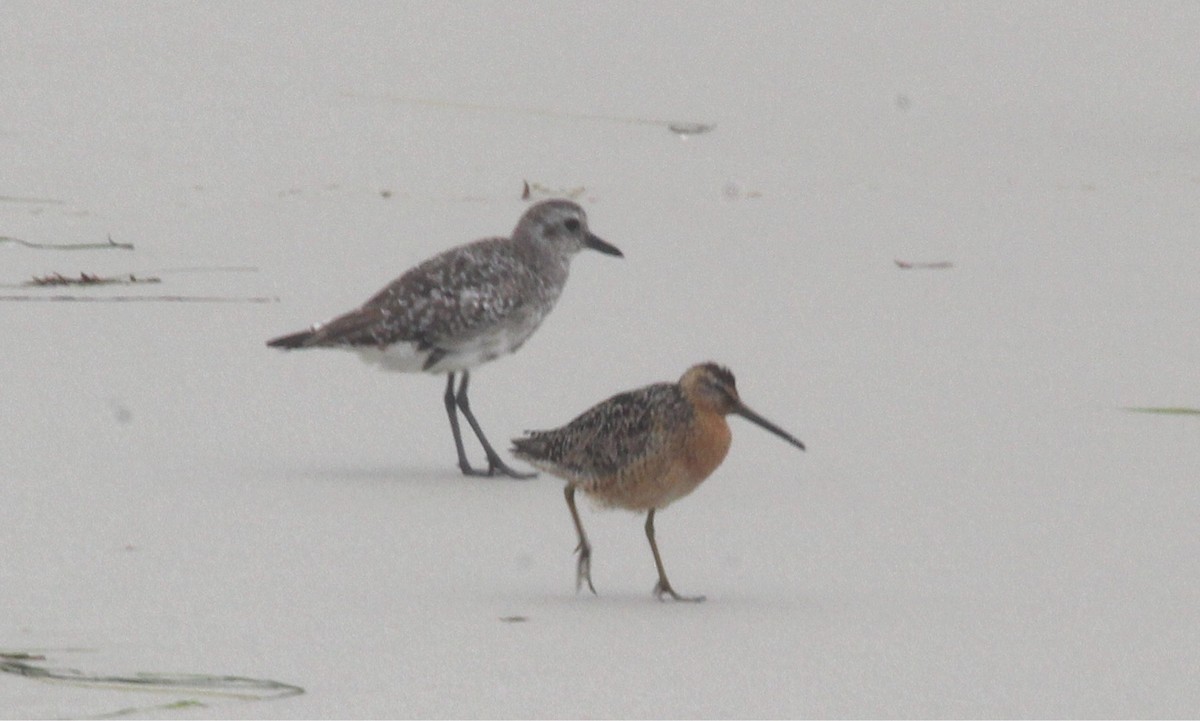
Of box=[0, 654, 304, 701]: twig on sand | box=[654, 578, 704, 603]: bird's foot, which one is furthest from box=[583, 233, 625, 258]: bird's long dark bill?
box=[0, 654, 304, 701]: twig on sand

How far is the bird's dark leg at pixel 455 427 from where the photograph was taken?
10.5 metres

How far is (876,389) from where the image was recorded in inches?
459

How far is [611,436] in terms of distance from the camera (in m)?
8.49

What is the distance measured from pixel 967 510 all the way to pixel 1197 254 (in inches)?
245

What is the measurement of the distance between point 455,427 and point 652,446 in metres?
2.66

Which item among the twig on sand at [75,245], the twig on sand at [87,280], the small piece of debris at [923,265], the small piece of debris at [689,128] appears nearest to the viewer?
the twig on sand at [87,280]

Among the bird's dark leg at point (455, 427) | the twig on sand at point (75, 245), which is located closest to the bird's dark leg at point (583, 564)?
the bird's dark leg at point (455, 427)

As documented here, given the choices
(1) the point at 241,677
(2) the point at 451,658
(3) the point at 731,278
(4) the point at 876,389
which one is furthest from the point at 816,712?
(3) the point at 731,278

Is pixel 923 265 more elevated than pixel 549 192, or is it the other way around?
pixel 549 192

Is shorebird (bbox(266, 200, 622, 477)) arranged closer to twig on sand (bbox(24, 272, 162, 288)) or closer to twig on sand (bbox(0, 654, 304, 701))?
twig on sand (bbox(24, 272, 162, 288))

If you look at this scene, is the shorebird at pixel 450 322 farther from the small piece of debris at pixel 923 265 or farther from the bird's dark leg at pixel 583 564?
the small piece of debris at pixel 923 265

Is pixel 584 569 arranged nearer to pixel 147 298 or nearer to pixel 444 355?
pixel 444 355

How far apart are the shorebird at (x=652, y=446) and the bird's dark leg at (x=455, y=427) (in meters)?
1.84

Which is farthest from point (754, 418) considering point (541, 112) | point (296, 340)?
point (541, 112)
